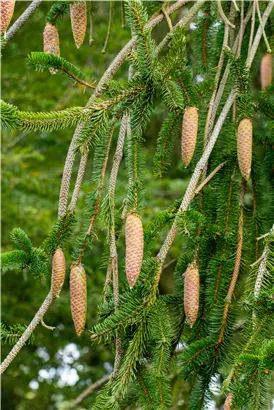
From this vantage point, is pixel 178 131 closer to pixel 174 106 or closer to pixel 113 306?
pixel 174 106

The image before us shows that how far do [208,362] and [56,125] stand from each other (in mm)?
743

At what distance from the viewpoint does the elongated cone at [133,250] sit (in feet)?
4.42

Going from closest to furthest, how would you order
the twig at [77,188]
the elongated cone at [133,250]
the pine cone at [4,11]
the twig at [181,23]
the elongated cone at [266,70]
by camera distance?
the pine cone at [4,11] → the elongated cone at [133,250] → the twig at [77,188] → the twig at [181,23] → the elongated cone at [266,70]

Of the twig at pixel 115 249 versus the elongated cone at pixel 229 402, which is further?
the twig at pixel 115 249

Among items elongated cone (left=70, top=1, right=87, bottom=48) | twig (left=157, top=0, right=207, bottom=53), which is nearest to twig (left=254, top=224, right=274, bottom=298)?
twig (left=157, top=0, right=207, bottom=53)

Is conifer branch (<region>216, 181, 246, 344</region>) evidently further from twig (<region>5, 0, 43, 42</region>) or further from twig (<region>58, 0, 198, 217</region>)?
twig (<region>5, 0, 43, 42</region>)

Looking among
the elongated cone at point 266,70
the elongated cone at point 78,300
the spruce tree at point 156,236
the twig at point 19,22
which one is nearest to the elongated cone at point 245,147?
the spruce tree at point 156,236

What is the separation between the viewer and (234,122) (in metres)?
1.81

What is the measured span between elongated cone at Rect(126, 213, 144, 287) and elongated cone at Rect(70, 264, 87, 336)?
0.13m

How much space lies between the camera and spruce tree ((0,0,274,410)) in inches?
53.4

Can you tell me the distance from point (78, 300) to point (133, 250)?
0.18 metres

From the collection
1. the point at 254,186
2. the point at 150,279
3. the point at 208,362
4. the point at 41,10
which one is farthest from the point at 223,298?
the point at 41,10

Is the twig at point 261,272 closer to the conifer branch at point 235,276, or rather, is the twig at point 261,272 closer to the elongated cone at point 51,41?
the conifer branch at point 235,276

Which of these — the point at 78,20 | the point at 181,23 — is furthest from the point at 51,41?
the point at 181,23
